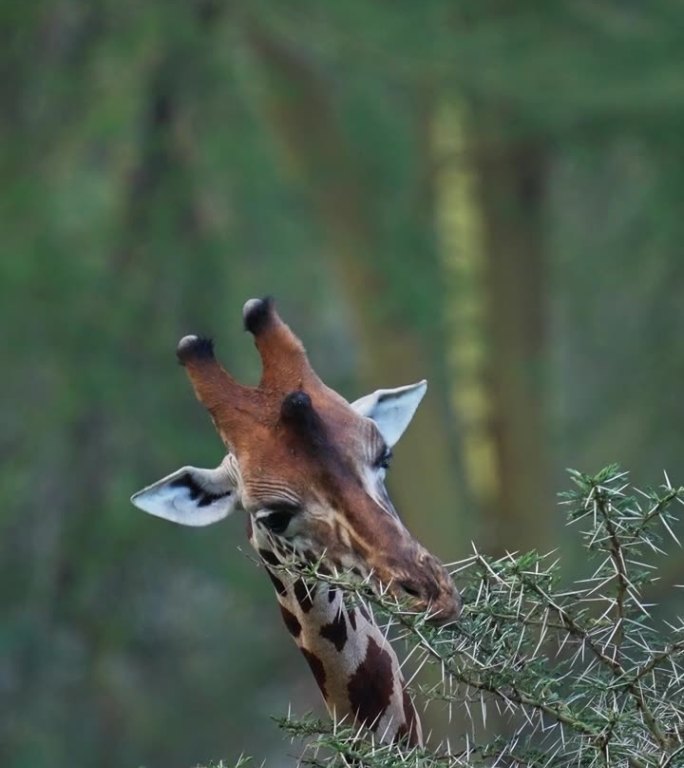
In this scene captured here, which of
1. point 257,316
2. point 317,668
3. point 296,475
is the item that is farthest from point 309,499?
point 257,316

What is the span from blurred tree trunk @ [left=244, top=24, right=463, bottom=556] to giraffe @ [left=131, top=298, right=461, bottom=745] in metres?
9.25

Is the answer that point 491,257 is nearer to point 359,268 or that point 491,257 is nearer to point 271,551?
point 359,268

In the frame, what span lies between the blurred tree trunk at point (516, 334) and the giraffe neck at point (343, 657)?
34.7 ft

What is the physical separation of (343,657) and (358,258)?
386 inches

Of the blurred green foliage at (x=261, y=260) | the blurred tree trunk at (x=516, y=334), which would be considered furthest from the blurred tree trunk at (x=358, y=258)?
the blurred tree trunk at (x=516, y=334)

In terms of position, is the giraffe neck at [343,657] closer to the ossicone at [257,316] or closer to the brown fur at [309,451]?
the brown fur at [309,451]

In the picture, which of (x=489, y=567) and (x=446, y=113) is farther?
(x=446, y=113)

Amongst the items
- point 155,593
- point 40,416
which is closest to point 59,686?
point 155,593

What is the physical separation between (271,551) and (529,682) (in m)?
1.51

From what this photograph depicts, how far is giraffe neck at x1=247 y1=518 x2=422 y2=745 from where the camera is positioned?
202 inches

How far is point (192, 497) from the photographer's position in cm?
547

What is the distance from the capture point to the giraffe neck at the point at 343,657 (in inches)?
202

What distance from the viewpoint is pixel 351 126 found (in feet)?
48.6

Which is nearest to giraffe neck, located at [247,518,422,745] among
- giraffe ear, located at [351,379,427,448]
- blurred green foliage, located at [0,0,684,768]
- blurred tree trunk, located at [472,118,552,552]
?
giraffe ear, located at [351,379,427,448]
